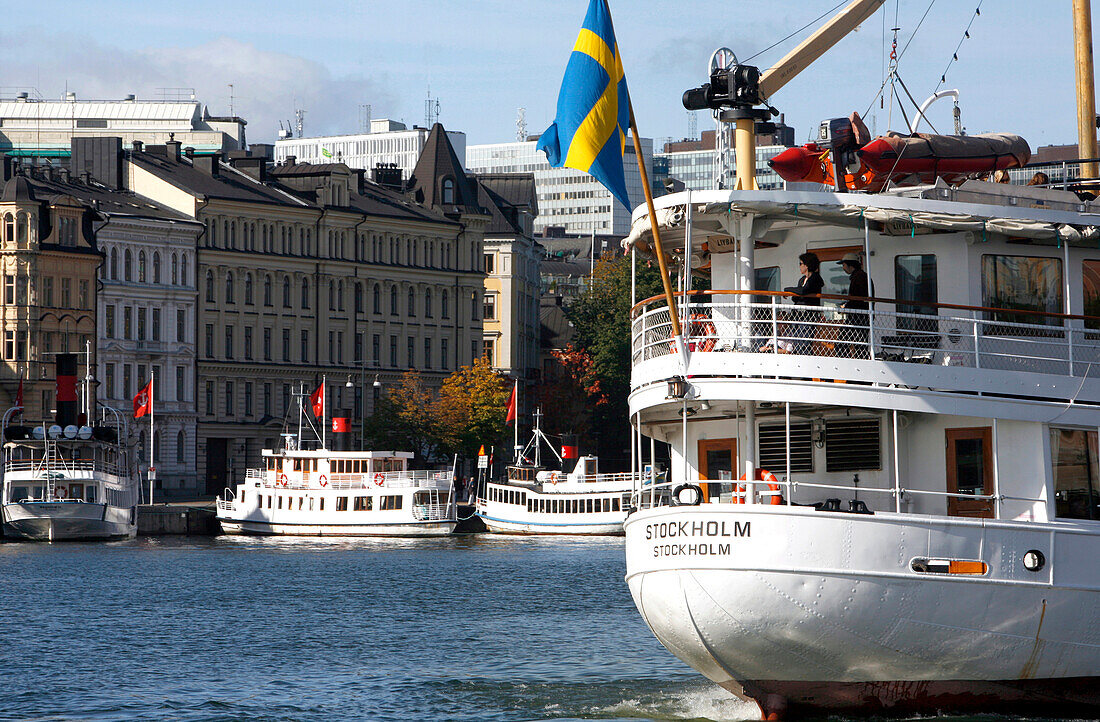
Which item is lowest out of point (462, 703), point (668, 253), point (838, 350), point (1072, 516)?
point (462, 703)

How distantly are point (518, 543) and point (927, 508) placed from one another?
5992cm

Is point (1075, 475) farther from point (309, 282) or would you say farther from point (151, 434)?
point (309, 282)

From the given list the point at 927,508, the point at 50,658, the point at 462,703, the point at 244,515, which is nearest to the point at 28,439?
the point at 244,515

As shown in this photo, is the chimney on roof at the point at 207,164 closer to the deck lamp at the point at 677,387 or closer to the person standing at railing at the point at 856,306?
the person standing at railing at the point at 856,306

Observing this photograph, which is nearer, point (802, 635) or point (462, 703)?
point (802, 635)

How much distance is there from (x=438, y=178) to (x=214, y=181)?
59.0ft

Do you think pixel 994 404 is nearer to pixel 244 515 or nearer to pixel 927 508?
pixel 927 508

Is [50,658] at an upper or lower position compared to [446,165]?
lower

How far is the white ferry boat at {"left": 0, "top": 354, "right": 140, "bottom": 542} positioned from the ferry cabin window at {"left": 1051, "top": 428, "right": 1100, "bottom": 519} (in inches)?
2368

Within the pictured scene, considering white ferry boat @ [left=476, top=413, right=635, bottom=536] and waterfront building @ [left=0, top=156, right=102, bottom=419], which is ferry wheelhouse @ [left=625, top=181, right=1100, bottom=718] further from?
waterfront building @ [left=0, top=156, right=102, bottom=419]

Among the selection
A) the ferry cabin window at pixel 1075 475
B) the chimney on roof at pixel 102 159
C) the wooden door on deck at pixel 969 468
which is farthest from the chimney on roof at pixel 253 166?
the ferry cabin window at pixel 1075 475

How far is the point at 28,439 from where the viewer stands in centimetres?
8112

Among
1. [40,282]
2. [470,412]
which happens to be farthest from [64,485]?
[470,412]

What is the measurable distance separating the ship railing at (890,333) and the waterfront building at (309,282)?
273ft
